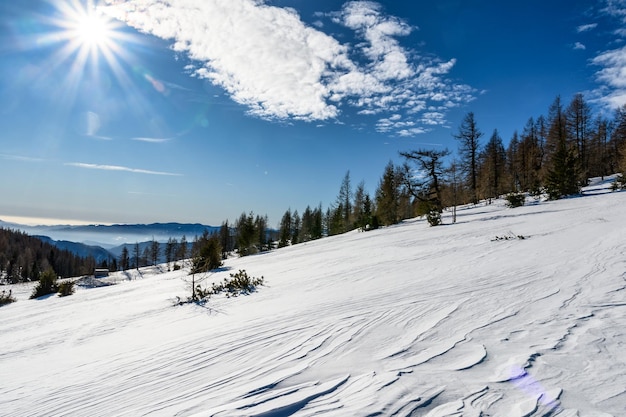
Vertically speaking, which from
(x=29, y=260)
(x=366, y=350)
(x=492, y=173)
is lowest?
(x=29, y=260)

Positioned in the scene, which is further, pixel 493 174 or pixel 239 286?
pixel 493 174

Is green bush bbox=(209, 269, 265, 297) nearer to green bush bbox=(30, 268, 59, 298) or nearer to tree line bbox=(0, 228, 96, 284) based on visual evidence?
green bush bbox=(30, 268, 59, 298)

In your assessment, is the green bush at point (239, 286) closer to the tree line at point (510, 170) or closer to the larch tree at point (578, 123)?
the tree line at point (510, 170)

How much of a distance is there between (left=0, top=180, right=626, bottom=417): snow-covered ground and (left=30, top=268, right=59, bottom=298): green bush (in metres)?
10.9

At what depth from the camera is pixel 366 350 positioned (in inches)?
144

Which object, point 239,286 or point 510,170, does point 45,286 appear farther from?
point 510,170

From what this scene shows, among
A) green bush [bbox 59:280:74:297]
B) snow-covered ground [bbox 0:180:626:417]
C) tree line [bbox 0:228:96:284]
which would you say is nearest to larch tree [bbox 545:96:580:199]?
snow-covered ground [bbox 0:180:626:417]

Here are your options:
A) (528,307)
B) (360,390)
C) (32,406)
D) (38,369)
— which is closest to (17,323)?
(38,369)

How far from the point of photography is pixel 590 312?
13.6 feet

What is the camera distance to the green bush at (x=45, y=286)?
16875 millimetres

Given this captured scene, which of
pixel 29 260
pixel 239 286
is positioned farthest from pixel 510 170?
pixel 29 260

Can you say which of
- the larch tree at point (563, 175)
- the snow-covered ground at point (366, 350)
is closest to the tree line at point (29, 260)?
the snow-covered ground at point (366, 350)

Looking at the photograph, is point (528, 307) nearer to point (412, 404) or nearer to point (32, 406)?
point (412, 404)

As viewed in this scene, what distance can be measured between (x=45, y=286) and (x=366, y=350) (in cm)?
2083
